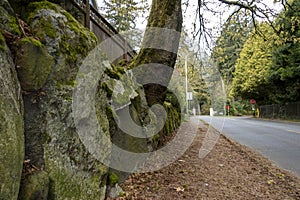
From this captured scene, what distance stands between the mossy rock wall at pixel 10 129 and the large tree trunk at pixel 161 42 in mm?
3901

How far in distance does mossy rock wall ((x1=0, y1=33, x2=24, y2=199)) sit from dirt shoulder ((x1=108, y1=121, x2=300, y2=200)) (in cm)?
204

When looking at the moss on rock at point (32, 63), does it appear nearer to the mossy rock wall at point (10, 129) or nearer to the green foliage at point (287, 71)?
the mossy rock wall at point (10, 129)

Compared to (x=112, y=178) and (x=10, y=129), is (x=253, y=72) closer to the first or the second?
(x=112, y=178)

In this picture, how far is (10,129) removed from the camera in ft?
5.38

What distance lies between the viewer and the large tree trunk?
18.1 feet

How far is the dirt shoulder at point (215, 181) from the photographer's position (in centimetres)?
363

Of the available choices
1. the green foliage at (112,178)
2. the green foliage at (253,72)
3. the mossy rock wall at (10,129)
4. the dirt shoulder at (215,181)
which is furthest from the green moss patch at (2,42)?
the green foliage at (253,72)

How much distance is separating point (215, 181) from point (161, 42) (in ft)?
10.5

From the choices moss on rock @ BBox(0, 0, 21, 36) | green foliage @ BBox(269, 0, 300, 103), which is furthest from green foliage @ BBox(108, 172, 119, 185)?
green foliage @ BBox(269, 0, 300, 103)

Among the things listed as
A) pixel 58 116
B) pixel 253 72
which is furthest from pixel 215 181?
pixel 253 72

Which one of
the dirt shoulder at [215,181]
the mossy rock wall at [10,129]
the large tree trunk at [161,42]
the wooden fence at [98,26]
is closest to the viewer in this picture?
the mossy rock wall at [10,129]

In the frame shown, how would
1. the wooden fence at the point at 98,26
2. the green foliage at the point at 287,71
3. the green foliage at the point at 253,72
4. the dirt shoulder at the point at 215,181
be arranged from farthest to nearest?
the green foliage at the point at 253,72 < the green foliage at the point at 287,71 < the wooden fence at the point at 98,26 < the dirt shoulder at the point at 215,181

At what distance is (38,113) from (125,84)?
7.13 feet

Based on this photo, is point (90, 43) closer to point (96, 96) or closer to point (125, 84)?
point (96, 96)
